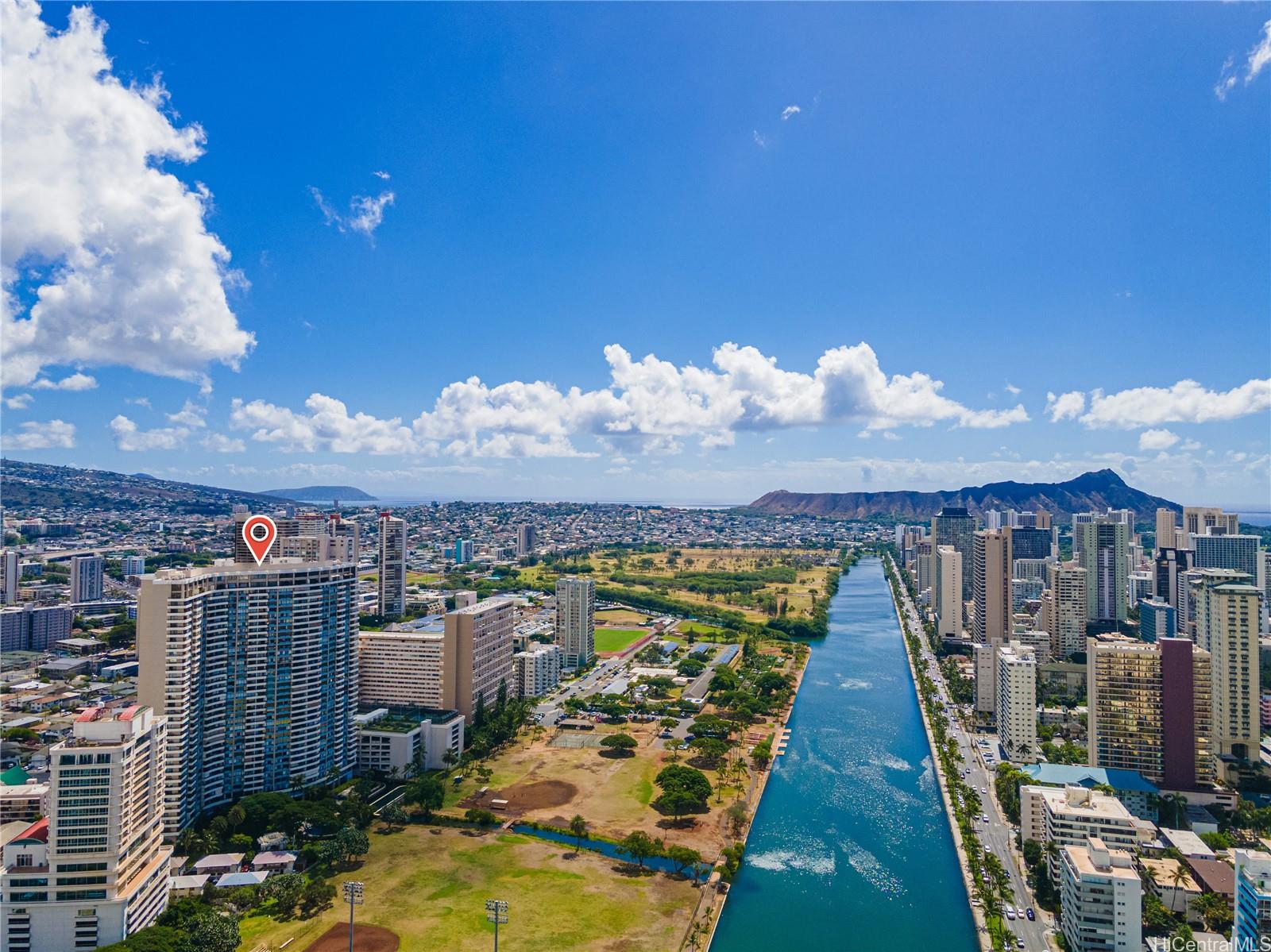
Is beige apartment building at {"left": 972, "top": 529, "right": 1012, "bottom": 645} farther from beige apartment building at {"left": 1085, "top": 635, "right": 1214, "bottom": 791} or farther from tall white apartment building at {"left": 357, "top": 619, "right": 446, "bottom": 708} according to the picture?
tall white apartment building at {"left": 357, "top": 619, "right": 446, "bottom": 708}

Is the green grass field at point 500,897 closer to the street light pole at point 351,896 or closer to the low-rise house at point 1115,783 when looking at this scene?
the street light pole at point 351,896

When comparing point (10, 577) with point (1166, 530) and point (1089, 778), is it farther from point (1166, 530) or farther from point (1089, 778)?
point (1166, 530)

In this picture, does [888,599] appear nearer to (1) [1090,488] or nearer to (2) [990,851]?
(2) [990,851]

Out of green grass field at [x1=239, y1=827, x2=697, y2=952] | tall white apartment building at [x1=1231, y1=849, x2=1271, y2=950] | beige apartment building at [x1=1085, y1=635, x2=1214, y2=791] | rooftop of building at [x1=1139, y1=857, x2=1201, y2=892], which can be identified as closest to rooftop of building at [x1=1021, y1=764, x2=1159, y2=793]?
beige apartment building at [x1=1085, y1=635, x2=1214, y2=791]

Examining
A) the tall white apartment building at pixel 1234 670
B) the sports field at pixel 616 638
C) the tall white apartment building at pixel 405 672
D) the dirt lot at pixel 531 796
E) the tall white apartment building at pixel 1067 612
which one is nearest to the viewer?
the dirt lot at pixel 531 796

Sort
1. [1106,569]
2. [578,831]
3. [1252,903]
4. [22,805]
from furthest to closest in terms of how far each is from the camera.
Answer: [1106,569]
[578,831]
[22,805]
[1252,903]

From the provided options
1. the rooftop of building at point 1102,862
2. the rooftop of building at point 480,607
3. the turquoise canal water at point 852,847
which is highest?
the rooftop of building at point 480,607

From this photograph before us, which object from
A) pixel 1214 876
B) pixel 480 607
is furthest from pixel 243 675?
pixel 1214 876

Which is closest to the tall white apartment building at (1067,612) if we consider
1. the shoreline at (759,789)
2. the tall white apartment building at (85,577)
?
the shoreline at (759,789)
